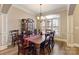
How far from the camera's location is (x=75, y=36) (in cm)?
240

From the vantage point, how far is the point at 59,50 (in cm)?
242

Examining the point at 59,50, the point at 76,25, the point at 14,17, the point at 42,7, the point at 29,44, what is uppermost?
the point at 42,7

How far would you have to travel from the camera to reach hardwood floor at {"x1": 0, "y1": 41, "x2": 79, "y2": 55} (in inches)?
93.3

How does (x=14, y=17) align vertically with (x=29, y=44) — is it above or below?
above

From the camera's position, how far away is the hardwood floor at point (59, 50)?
2.37 meters

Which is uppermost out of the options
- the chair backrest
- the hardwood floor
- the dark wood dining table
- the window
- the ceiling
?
the ceiling

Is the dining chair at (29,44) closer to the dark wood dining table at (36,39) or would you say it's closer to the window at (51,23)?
the dark wood dining table at (36,39)

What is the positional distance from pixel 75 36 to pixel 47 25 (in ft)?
1.68

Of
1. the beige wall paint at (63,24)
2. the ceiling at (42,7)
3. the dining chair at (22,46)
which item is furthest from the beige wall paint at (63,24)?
the dining chair at (22,46)

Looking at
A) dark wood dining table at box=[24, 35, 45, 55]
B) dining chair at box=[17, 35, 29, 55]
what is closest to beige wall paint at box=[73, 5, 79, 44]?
dark wood dining table at box=[24, 35, 45, 55]

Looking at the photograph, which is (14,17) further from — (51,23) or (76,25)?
(76,25)

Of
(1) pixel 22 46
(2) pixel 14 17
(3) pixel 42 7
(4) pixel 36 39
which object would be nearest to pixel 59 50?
(4) pixel 36 39

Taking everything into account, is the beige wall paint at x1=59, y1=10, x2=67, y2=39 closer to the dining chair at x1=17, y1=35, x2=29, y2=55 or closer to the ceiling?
the ceiling

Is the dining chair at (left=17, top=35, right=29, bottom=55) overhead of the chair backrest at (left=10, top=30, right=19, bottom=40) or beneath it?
beneath
